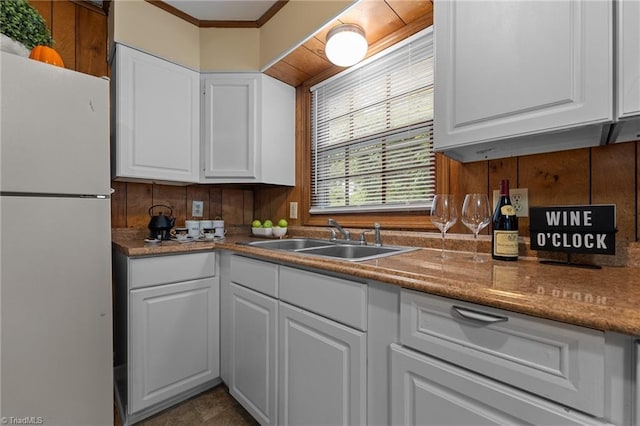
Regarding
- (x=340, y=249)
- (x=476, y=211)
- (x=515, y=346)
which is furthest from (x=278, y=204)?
(x=515, y=346)

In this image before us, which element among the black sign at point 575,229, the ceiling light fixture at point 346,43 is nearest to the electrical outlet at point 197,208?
the ceiling light fixture at point 346,43

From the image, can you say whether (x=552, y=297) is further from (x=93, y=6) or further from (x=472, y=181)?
(x=93, y=6)

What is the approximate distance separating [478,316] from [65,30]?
9.11 ft

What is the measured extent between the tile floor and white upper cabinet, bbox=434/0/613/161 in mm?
1672

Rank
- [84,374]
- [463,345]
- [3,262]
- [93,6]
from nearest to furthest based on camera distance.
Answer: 1. [463,345]
2. [3,262]
3. [84,374]
4. [93,6]

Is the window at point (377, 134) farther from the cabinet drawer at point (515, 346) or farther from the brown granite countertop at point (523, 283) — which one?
the cabinet drawer at point (515, 346)

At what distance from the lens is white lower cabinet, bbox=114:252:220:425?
1451 millimetres

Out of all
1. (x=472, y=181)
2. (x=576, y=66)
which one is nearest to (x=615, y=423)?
(x=576, y=66)

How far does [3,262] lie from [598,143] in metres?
2.22

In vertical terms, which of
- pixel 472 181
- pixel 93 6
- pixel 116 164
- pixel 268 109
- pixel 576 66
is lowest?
pixel 472 181

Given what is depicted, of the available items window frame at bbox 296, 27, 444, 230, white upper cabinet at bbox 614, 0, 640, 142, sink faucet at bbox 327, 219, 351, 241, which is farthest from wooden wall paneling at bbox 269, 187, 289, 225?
white upper cabinet at bbox 614, 0, 640, 142

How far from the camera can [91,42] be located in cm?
197

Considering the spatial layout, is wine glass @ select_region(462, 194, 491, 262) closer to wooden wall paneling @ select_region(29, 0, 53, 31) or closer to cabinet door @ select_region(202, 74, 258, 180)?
cabinet door @ select_region(202, 74, 258, 180)

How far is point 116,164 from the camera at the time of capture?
170cm
